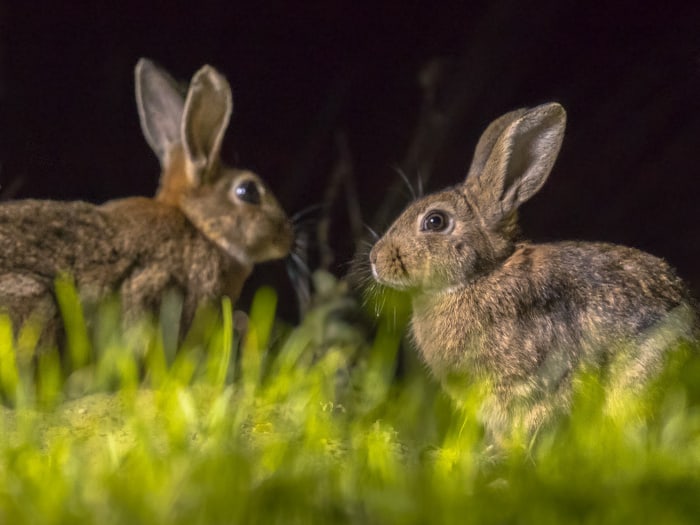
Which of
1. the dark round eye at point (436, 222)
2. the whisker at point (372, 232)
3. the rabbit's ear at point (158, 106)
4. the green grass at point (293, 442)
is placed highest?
the rabbit's ear at point (158, 106)

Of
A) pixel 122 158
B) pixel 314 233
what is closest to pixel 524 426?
pixel 314 233

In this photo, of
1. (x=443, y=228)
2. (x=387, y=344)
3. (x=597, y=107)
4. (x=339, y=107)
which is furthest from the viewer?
(x=339, y=107)

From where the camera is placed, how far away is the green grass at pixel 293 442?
226 cm

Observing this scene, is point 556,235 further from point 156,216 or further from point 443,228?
point 156,216

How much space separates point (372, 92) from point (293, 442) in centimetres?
231

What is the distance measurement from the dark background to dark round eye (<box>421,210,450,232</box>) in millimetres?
776

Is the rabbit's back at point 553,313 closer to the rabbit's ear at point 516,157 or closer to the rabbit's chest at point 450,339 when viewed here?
the rabbit's chest at point 450,339

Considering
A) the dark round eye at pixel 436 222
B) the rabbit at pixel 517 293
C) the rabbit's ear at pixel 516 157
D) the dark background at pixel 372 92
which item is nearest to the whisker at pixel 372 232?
the dark background at pixel 372 92

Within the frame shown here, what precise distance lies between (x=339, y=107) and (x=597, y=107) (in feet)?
3.94

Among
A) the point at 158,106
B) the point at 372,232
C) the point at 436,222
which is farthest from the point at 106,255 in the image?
the point at 436,222

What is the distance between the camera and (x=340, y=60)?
4.68m

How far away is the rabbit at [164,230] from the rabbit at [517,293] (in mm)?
776

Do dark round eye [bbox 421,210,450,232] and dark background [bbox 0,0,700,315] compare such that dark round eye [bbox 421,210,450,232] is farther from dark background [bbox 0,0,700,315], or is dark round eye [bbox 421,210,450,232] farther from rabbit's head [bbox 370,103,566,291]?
dark background [bbox 0,0,700,315]

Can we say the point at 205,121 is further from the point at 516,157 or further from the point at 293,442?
the point at 293,442
